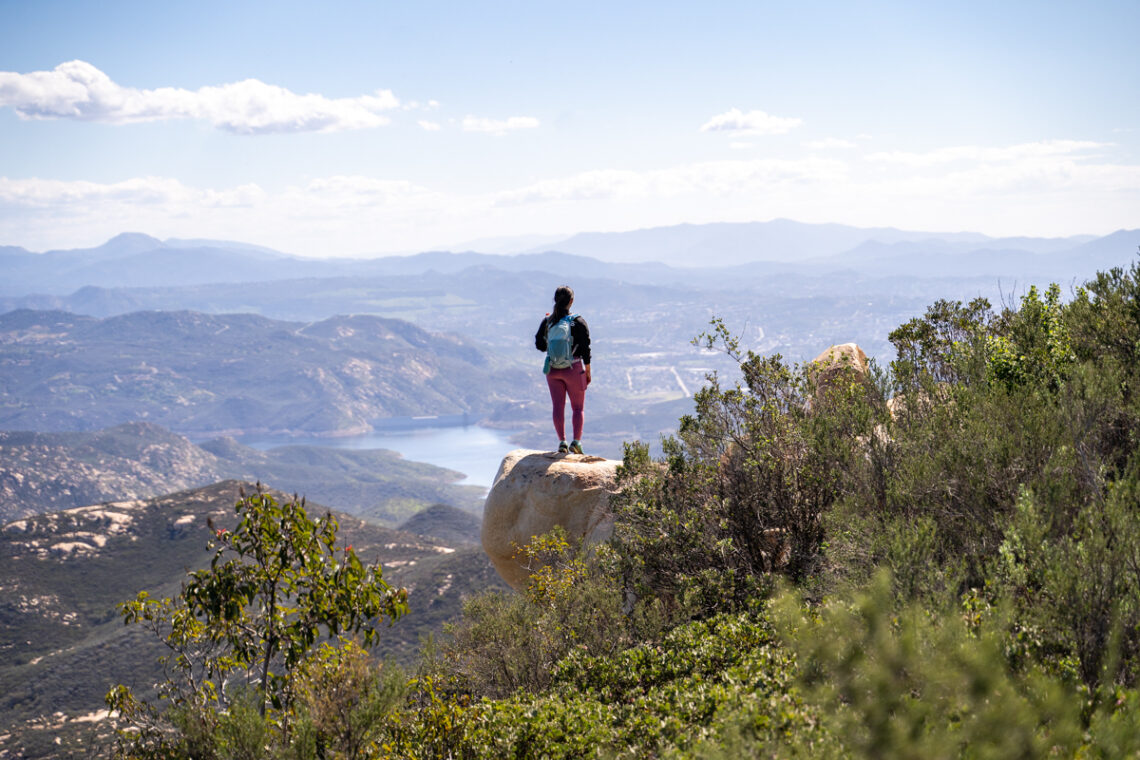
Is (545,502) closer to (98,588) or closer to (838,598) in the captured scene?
(838,598)

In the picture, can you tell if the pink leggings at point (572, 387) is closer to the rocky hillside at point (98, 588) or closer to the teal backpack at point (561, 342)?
the teal backpack at point (561, 342)

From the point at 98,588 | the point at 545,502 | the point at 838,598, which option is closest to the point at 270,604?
the point at 838,598

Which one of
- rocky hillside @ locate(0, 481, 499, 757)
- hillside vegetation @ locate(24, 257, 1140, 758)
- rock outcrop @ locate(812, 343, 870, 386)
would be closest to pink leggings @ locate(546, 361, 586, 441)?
hillside vegetation @ locate(24, 257, 1140, 758)

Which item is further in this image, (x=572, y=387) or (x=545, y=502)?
(x=545, y=502)

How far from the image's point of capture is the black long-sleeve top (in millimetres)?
13641

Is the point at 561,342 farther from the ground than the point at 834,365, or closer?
farther from the ground

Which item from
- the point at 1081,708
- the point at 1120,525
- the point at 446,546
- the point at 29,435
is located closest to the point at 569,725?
the point at 1081,708

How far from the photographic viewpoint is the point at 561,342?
13648 mm

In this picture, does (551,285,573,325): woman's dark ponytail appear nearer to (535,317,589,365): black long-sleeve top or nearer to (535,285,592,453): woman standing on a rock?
(535,285,592,453): woman standing on a rock

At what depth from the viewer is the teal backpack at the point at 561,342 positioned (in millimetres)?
13602

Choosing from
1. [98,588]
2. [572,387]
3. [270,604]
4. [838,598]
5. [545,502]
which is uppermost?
[572,387]

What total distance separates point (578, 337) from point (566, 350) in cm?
30

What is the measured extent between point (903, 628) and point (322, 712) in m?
4.54

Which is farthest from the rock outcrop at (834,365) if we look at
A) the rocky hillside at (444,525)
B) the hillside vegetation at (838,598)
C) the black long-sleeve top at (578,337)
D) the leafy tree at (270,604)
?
the rocky hillside at (444,525)
